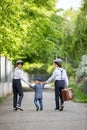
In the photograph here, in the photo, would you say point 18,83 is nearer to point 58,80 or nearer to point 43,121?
point 58,80

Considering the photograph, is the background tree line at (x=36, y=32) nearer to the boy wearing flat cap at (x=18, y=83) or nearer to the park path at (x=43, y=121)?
the boy wearing flat cap at (x=18, y=83)

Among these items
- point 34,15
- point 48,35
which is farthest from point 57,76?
point 48,35

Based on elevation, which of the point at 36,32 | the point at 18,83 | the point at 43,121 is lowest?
the point at 43,121

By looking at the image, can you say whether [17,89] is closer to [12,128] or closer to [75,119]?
[75,119]

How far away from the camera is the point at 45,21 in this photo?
38594 mm

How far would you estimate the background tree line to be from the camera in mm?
23359

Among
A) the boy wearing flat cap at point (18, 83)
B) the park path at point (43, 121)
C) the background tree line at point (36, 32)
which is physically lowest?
the park path at point (43, 121)

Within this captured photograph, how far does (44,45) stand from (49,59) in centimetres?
623

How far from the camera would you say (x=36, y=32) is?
37.9 meters

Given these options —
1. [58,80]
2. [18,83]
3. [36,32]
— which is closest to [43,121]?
[58,80]

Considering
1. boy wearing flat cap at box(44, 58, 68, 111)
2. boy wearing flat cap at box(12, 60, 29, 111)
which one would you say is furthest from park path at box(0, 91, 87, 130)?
boy wearing flat cap at box(12, 60, 29, 111)

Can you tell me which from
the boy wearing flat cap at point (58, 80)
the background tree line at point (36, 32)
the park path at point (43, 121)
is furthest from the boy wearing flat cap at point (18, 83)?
the background tree line at point (36, 32)

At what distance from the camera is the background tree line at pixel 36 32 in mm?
23359

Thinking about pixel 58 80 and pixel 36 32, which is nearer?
pixel 58 80
